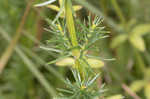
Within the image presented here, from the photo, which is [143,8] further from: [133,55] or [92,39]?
[92,39]

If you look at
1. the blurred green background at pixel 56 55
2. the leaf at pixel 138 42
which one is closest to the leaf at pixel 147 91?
the blurred green background at pixel 56 55

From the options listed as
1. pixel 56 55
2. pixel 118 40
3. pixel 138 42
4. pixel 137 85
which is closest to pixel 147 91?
pixel 137 85

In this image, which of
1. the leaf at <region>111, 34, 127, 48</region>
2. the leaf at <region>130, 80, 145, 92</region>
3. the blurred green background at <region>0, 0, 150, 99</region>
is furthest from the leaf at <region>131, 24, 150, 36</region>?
the leaf at <region>130, 80, 145, 92</region>

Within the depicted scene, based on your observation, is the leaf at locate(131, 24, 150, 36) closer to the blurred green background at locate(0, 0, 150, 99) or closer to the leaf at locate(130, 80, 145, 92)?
the blurred green background at locate(0, 0, 150, 99)

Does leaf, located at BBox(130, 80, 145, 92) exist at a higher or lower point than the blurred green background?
lower

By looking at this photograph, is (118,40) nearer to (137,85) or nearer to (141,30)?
(141,30)

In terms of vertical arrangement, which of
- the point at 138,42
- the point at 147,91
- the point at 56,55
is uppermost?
the point at 56,55

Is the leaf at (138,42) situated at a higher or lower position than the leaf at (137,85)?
higher

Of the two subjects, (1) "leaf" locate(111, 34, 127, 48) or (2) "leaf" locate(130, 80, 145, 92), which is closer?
(2) "leaf" locate(130, 80, 145, 92)

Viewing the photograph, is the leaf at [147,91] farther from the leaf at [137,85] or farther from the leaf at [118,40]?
Answer: the leaf at [118,40]
